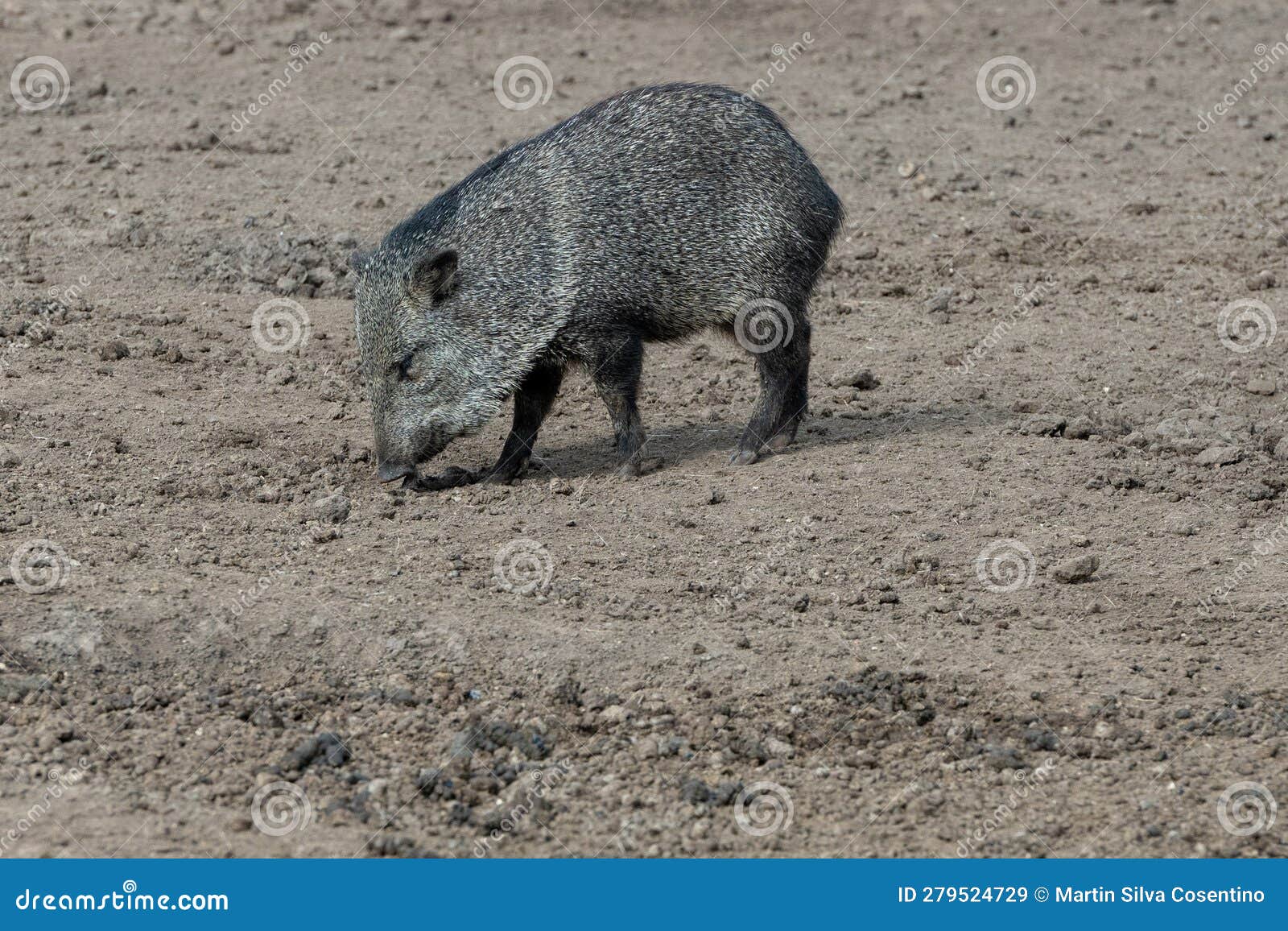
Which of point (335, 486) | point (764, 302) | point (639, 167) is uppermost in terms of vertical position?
point (639, 167)

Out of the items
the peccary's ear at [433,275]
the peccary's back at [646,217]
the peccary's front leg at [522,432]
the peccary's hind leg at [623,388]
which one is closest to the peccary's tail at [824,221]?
the peccary's back at [646,217]

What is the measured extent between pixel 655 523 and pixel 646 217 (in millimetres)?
1349

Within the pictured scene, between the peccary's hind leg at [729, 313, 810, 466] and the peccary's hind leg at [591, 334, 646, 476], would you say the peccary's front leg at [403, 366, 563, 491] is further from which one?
the peccary's hind leg at [729, 313, 810, 466]

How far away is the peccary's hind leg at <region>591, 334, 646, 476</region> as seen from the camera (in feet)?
23.8

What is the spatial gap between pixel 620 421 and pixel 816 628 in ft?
5.78

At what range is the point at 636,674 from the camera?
5.51 m

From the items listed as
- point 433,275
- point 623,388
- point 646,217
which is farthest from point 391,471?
point 646,217

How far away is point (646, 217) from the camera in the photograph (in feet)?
23.7

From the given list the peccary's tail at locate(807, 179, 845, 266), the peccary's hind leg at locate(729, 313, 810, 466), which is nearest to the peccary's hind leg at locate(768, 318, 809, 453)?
the peccary's hind leg at locate(729, 313, 810, 466)

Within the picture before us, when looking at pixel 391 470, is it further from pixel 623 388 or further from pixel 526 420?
pixel 623 388

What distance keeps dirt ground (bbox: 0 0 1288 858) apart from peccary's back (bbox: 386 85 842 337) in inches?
32.0

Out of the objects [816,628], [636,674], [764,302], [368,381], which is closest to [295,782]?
[636,674]

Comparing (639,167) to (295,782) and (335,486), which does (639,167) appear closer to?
(335,486)

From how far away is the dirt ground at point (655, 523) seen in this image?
Result: 4.89 meters
